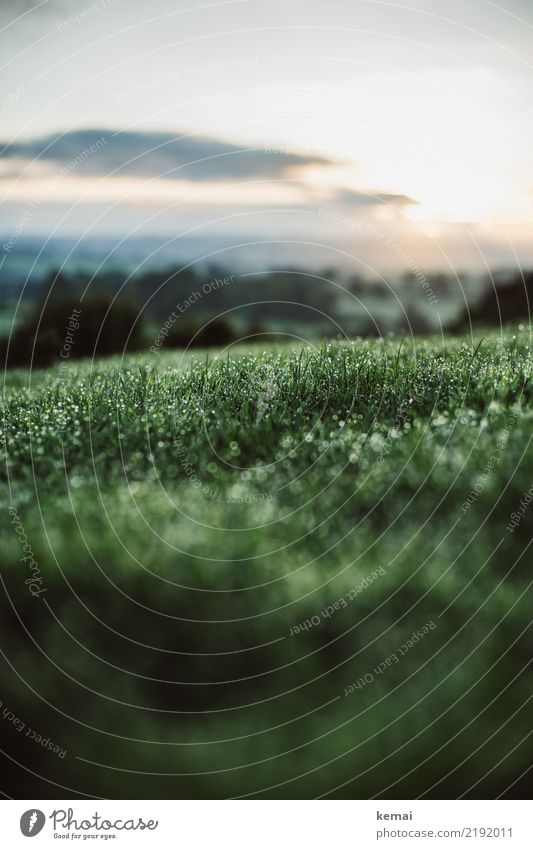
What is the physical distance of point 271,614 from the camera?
7.63 feet

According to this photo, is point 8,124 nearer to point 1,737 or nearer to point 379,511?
point 379,511

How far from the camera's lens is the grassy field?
2.24 m

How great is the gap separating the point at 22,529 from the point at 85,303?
137 centimetres

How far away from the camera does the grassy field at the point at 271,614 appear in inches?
88.4

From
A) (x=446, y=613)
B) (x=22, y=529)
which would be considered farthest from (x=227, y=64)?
(x=446, y=613)

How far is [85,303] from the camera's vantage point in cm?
362
